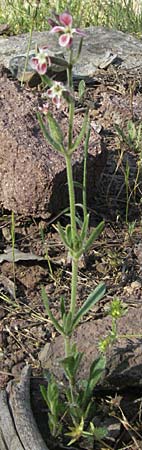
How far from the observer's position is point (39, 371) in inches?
96.6

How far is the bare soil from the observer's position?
2455mm

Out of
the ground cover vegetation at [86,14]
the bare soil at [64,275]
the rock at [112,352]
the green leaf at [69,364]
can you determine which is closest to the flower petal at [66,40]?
the bare soil at [64,275]

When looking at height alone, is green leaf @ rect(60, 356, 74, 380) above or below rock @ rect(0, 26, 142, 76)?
below

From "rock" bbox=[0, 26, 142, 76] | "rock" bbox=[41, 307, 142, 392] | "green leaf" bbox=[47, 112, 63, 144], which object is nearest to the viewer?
"green leaf" bbox=[47, 112, 63, 144]

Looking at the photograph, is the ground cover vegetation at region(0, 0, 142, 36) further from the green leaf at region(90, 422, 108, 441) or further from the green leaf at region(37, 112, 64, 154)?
the green leaf at region(90, 422, 108, 441)

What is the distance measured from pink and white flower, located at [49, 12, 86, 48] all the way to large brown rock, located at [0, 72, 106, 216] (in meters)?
1.14

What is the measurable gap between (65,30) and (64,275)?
4.25 ft

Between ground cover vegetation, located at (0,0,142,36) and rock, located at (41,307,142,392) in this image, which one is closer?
rock, located at (41,307,142,392)

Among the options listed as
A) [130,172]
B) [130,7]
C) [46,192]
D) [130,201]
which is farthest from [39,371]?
[130,7]

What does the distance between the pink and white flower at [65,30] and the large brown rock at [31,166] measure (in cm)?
114

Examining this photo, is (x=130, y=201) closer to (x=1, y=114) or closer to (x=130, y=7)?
(x=1, y=114)

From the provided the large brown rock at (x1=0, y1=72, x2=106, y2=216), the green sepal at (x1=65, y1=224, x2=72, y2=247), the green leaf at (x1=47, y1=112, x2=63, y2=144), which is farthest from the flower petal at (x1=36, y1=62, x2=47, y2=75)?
the large brown rock at (x1=0, y1=72, x2=106, y2=216)

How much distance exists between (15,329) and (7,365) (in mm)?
175

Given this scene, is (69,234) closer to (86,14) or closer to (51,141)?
(51,141)
